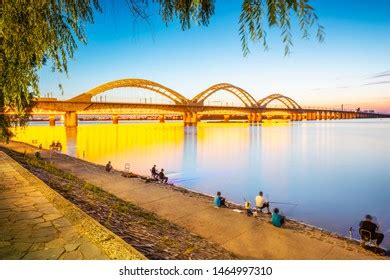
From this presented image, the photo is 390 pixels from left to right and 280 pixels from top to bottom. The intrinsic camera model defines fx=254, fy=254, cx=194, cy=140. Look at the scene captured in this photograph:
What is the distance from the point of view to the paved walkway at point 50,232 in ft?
12.9

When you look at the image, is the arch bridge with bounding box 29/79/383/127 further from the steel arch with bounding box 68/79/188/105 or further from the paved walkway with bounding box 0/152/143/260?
the paved walkway with bounding box 0/152/143/260

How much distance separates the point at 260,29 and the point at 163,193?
401 inches

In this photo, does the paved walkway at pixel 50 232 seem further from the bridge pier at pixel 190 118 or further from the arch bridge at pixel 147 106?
the bridge pier at pixel 190 118

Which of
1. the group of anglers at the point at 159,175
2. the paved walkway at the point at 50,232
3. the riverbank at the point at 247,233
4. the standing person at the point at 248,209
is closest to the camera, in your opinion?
the paved walkway at the point at 50,232

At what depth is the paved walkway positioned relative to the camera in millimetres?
3941

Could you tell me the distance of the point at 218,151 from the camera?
37.0 meters

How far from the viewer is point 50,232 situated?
4562 millimetres

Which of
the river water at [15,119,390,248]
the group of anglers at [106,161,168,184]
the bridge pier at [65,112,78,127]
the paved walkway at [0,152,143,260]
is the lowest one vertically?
the river water at [15,119,390,248]

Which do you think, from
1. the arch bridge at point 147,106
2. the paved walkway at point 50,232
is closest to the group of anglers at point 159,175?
the paved walkway at point 50,232

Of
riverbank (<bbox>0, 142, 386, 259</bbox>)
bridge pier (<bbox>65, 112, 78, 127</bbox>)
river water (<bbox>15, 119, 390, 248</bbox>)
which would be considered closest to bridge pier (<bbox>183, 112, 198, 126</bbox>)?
bridge pier (<bbox>65, 112, 78, 127</bbox>)

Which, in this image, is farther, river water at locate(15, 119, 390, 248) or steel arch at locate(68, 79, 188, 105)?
steel arch at locate(68, 79, 188, 105)

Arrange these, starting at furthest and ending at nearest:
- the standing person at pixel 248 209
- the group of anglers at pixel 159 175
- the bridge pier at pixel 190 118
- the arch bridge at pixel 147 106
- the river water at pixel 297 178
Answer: the bridge pier at pixel 190 118 < the arch bridge at pixel 147 106 < the group of anglers at pixel 159 175 < the river water at pixel 297 178 < the standing person at pixel 248 209

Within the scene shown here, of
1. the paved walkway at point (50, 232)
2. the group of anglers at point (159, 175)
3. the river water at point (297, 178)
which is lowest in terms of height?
the river water at point (297, 178)

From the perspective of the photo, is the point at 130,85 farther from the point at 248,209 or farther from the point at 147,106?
the point at 248,209
